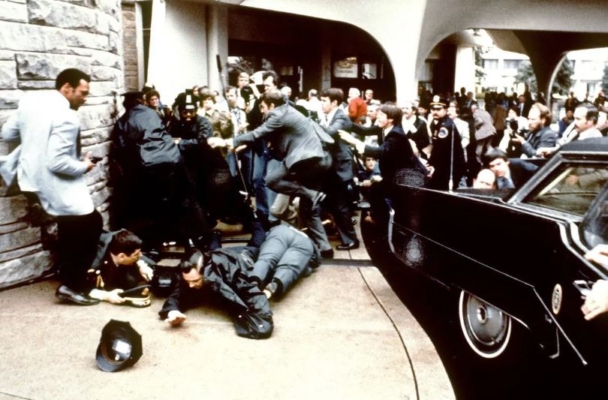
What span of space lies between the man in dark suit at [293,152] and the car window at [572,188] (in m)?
3.15

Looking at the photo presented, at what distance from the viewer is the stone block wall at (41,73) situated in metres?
5.47

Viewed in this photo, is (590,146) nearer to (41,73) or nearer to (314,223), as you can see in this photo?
(314,223)

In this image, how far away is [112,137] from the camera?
23.5 ft

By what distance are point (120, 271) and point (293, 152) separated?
2325 millimetres

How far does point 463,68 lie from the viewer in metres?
34.6

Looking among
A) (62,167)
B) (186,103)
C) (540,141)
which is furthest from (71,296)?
(540,141)

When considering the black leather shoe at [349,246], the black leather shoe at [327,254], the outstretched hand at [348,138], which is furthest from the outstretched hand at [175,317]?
the outstretched hand at [348,138]

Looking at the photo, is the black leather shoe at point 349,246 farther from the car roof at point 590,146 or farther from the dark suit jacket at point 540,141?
the car roof at point 590,146

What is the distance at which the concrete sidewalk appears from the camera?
3842 millimetres

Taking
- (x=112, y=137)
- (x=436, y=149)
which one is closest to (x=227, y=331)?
(x=112, y=137)

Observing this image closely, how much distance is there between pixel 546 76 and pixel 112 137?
29845mm

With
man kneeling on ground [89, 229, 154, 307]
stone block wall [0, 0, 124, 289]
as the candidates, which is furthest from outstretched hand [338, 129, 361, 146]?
man kneeling on ground [89, 229, 154, 307]

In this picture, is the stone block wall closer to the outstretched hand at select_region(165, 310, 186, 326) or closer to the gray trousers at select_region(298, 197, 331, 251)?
the outstretched hand at select_region(165, 310, 186, 326)

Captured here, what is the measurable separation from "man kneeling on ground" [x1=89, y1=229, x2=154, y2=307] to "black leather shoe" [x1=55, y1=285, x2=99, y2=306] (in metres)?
0.10
